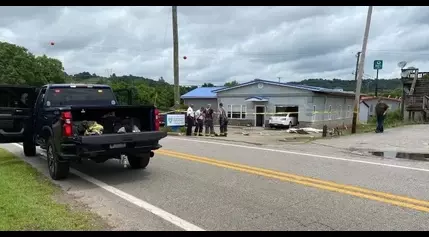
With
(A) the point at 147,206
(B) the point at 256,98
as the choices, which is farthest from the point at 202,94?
(A) the point at 147,206

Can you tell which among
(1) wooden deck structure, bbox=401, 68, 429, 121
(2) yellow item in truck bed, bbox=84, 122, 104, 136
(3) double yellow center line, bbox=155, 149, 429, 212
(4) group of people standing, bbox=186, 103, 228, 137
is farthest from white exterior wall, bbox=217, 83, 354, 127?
(2) yellow item in truck bed, bbox=84, 122, 104, 136

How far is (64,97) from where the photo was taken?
935cm

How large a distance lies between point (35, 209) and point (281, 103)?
104 feet

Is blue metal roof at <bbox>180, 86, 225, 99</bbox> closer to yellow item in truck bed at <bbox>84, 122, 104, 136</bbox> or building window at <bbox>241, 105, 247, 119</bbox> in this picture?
building window at <bbox>241, 105, 247, 119</bbox>

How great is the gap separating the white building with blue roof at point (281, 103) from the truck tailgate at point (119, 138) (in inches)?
1072

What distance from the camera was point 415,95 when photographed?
1237 inches

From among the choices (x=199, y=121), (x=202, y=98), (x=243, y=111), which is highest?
(x=202, y=98)

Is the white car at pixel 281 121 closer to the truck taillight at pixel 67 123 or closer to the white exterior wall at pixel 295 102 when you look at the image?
the white exterior wall at pixel 295 102

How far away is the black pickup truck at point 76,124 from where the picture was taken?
7461 millimetres

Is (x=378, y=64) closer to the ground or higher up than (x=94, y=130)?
higher up

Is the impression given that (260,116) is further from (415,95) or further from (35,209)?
(35,209)

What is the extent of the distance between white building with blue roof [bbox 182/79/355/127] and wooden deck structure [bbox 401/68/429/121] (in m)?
6.57

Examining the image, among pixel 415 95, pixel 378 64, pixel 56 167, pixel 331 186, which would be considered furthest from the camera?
pixel 378 64

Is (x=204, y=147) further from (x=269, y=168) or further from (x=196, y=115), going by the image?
(x=196, y=115)
